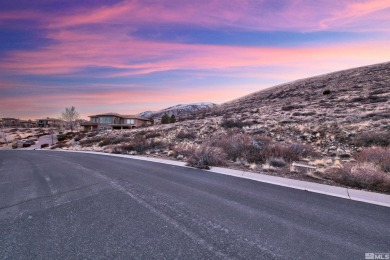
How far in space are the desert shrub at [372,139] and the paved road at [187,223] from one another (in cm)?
1056

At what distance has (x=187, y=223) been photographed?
4.30 meters

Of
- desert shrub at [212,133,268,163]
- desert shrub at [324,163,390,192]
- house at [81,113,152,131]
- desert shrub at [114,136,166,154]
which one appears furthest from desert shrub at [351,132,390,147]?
house at [81,113,152,131]

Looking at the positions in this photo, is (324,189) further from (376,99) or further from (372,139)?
(376,99)

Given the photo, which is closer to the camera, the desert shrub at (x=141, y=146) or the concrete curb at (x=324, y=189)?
the concrete curb at (x=324, y=189)

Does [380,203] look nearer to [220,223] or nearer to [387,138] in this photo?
[220,223]

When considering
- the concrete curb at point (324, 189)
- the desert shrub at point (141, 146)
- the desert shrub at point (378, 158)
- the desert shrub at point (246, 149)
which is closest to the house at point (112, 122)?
the desert shrub at point (141, 146)

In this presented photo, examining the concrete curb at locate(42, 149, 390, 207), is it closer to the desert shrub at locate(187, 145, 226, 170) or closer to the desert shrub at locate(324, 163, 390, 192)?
the desert shrub at locate(324, 163, 390, 192)

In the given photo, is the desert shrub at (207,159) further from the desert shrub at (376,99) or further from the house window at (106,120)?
the house window at (106,120)

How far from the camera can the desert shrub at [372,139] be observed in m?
12.9

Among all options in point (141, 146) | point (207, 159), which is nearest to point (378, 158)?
point (207, 159)

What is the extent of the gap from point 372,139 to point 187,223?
14925mm

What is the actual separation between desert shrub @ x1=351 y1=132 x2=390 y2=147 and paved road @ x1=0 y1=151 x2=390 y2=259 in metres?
10.6

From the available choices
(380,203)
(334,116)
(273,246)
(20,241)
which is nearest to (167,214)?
(273,246)

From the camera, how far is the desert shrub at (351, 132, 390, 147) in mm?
12878
